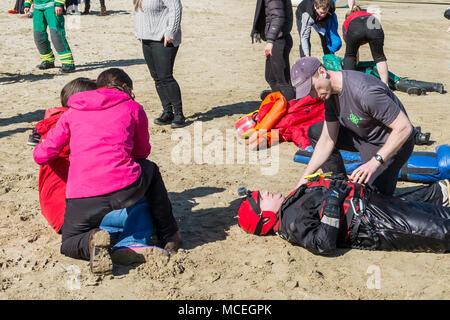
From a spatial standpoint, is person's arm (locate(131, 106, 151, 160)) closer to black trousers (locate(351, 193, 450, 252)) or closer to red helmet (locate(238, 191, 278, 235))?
red helmet (locate(238, 191, 278, 235))

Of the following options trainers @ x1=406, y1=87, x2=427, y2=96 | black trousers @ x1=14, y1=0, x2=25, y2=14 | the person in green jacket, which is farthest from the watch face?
black trousers @ x1=14, y1=0, x2=25, y2=14

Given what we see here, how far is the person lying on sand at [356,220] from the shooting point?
413cm

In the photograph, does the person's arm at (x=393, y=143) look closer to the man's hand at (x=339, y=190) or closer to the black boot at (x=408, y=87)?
the man's hand at (x=339, y=190)

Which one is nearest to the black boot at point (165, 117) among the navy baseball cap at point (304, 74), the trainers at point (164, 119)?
the trainers at point (164, 119)

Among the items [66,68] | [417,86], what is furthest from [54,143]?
[66,68]

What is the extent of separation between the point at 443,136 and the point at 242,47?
22.5 feet

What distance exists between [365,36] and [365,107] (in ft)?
10.9

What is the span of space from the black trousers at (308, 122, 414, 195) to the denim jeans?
66.4 inches

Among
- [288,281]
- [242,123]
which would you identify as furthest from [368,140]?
[242,123]

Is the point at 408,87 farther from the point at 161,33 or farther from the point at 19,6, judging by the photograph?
the point at 19,6

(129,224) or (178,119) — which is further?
(178,119)

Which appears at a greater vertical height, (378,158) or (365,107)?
(365,107)

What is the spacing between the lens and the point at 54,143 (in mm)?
4016

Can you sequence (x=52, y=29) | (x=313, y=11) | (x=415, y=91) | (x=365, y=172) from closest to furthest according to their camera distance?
(x=365, y=172), (x=313, y=11), (x=415, y=91), (x=52, y=29)
